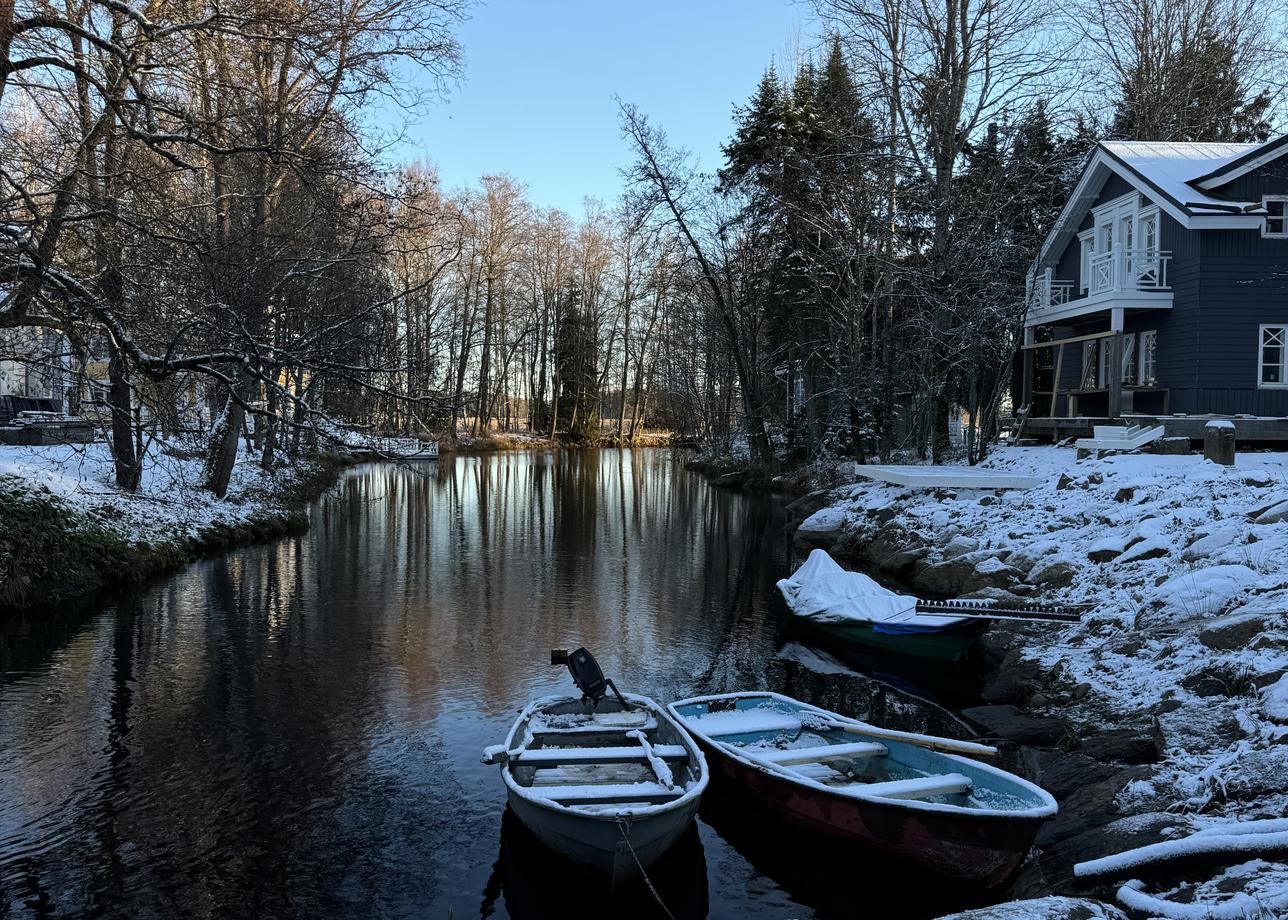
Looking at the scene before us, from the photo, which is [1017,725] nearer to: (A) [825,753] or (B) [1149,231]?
(A) [825,753]

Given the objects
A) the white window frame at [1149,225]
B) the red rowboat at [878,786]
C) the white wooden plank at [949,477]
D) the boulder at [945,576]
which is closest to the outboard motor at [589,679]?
the red rowboat at [878,786]

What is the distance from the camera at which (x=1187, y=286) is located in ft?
76.0

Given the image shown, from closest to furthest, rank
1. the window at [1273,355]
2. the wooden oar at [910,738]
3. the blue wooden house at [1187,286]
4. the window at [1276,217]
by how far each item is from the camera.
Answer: the wooden oar at [910,738] < the window at [1276,217] < the blue wooden house at [1187,286] < the window at [1273,355]

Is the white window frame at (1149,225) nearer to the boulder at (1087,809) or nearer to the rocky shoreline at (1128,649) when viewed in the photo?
the rocky shoreline at (1128,649)

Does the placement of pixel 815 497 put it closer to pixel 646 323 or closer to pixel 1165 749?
pixel 1165 749

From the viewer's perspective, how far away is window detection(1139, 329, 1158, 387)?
2506 centimetres

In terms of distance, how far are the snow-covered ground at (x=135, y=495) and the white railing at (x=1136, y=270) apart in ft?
72.8

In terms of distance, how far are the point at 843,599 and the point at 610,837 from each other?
342 inches

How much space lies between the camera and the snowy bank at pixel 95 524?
15.1 meters

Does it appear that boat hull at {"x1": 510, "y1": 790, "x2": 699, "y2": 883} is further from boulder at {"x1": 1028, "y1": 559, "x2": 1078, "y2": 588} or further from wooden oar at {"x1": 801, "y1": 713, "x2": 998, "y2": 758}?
boulder at {"x1": 1028, "y1": 559, "x2": 1078, "y2": 588}

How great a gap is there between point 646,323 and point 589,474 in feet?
98.2

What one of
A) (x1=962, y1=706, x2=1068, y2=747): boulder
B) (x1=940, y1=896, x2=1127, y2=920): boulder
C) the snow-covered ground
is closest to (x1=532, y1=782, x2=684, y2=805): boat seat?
(x1=940, y1=896, x2=1127, y2=920): boulder

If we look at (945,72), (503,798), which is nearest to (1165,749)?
(503,798)

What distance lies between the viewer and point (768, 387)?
1560 inches
